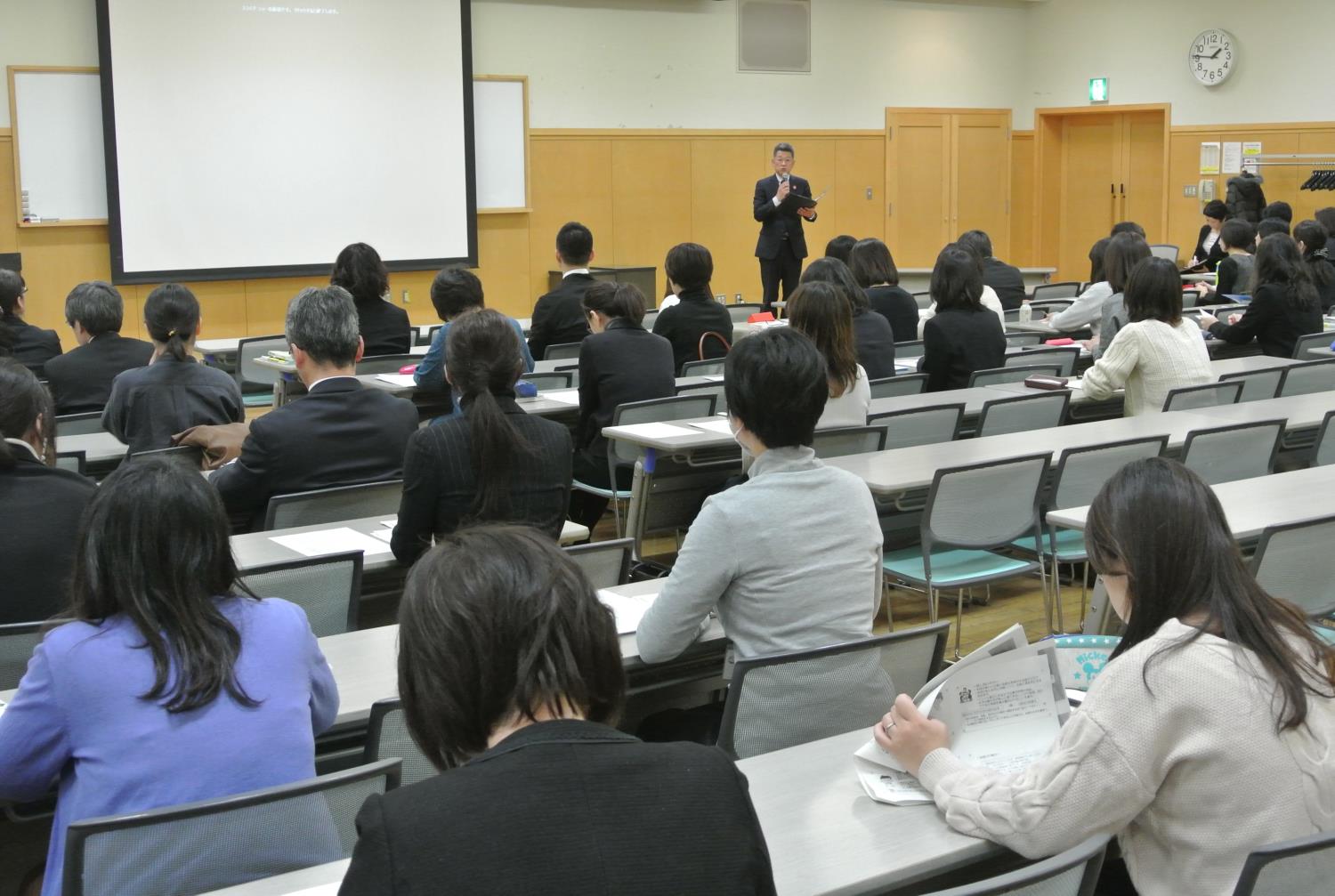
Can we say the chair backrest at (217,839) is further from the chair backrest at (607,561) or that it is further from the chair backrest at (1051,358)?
the chair backrest at (1051,358)

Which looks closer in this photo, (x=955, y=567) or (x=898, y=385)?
(x=955, y=567)

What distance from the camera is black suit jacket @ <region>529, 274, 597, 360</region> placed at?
7.93 m

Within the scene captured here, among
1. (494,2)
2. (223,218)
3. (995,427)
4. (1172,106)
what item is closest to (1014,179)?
(1172,106)

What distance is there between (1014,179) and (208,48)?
9.04 metres

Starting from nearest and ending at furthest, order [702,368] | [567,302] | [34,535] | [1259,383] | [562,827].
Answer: [562,827] → [34,535] → [1259,383] → [702,368] → [567,302]

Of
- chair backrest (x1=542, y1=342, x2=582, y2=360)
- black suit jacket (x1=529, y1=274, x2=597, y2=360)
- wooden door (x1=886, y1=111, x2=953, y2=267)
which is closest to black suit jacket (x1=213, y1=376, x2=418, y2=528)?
chair backrest (x1=542, y1=342, x2=582, y2=360)

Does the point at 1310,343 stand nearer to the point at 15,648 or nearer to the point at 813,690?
the point at 813,690

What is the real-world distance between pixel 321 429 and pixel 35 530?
1.17m

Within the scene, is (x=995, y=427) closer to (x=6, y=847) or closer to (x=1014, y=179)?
(x=6, y=847)

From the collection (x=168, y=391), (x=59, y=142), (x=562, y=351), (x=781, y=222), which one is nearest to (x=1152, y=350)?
(x=562, y=351)

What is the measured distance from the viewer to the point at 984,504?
4566mm

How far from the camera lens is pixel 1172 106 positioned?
14516 millimetres

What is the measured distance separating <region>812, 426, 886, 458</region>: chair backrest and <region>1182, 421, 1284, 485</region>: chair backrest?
1.06 meters

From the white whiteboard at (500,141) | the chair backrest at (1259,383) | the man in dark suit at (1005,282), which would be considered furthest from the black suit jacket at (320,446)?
the white whiteboard at (500,141)
